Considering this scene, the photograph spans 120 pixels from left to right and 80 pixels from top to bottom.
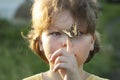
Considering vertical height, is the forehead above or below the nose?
above

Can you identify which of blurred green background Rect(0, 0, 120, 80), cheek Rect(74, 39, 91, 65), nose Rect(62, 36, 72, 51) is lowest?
blurred green background Rect(0, 0, 120, 80)

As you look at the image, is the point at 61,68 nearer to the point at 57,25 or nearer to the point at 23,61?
the point at 57,25

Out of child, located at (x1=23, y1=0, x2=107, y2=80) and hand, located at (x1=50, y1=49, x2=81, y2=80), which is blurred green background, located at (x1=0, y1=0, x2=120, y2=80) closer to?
child, located at (x1=23, y1=0, x2=107, y2=80)

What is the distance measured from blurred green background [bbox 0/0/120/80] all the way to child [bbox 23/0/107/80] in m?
1.35

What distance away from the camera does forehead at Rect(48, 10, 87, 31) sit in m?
3.18

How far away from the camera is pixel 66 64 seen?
9.41 ft

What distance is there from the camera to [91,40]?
333cm

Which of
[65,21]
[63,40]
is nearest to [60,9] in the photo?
[65,21]

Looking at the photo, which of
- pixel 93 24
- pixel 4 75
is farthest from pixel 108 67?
pixel 93 24

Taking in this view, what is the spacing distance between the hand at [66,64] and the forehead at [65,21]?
297mm

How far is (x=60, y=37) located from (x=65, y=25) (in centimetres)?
7

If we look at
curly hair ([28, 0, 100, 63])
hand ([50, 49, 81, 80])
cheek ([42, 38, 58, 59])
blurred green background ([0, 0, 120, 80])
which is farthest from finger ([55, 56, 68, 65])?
blurred green background ([0, 0, 120, 80])

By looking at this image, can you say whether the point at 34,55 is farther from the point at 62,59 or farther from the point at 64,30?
the point at 62,59

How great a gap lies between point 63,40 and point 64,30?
59 millimetres
